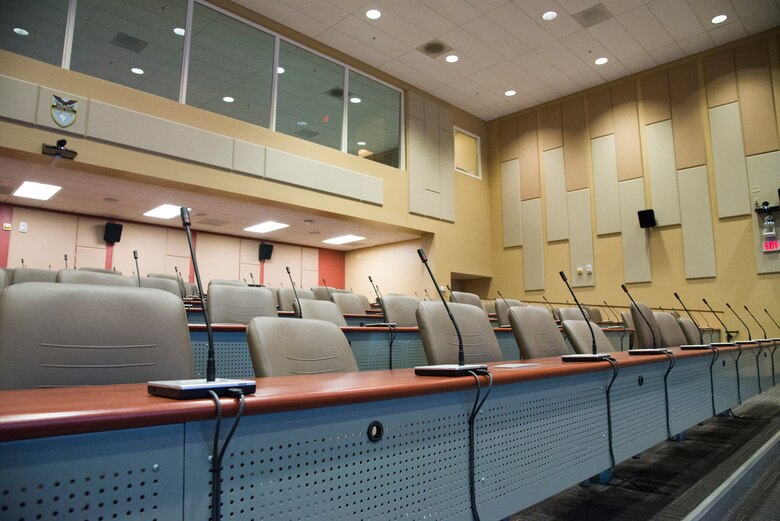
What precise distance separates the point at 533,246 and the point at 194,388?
9.81 meters

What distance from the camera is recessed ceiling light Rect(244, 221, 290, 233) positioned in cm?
903

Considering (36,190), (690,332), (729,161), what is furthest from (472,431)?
(729,161)

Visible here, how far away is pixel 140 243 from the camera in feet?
29.4

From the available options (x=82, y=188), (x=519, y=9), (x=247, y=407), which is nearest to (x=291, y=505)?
(x=247, y=407)

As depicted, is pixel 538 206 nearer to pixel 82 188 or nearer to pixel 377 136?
pixel 377 136

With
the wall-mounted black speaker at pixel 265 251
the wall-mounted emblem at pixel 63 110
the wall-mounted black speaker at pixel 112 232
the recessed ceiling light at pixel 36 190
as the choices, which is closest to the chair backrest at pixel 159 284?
the wall-mounted emblem at pixel 63 110

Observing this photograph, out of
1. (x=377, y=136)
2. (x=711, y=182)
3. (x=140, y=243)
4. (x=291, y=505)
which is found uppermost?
(x=377, y=136)

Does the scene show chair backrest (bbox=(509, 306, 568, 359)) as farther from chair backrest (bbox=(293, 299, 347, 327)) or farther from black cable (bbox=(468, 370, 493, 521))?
black cable (bbox=(468, 370, 493, 521))

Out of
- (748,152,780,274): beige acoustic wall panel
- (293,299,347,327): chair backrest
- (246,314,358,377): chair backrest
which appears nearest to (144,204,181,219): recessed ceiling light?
(293,299,347,327): chair backrest

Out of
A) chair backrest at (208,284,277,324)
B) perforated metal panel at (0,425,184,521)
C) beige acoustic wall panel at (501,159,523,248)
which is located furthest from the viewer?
beige acoustic wall panel at (501,159,523,248)

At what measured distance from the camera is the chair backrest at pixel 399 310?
13.0ft

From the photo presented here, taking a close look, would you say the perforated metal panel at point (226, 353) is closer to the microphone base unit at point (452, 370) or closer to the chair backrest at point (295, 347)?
the chair backrest at point (295, 347)

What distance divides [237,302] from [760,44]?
9100 mm

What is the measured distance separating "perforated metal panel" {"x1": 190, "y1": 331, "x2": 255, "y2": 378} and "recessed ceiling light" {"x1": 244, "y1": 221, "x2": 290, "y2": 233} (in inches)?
258
